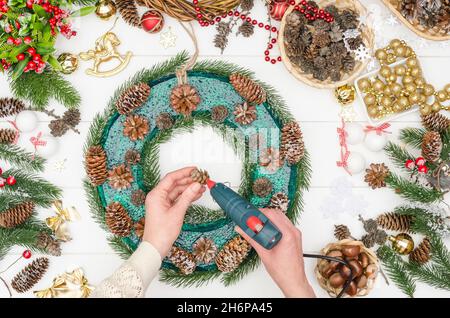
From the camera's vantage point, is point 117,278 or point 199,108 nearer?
point 117,278

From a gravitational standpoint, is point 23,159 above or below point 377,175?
above

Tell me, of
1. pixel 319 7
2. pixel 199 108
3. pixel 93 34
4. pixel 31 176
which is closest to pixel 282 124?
pixel 199 108

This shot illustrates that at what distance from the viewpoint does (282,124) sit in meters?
1.37

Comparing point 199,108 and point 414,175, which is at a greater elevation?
point 199,108

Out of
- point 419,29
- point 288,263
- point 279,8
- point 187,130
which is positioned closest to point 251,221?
point 288,263

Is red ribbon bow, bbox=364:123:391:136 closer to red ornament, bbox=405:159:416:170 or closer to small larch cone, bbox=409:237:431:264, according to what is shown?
red ornament, bbox=405:159:416:170

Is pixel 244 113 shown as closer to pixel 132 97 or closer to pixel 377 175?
pixel 132 97

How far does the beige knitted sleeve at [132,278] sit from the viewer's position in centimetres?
107

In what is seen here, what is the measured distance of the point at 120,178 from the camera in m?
1.35

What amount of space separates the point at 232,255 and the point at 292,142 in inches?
14.3

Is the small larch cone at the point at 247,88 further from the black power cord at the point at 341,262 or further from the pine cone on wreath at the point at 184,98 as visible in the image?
the black power cord at the point at 341,262

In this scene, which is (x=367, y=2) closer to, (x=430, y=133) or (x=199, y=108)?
(x=430, y=133)

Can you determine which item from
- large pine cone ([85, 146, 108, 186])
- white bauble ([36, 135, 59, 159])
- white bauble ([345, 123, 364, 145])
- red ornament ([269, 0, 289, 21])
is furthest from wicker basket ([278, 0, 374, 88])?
white bauble ([36, 135, 59, 159])

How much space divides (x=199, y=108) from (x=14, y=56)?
0.53m
